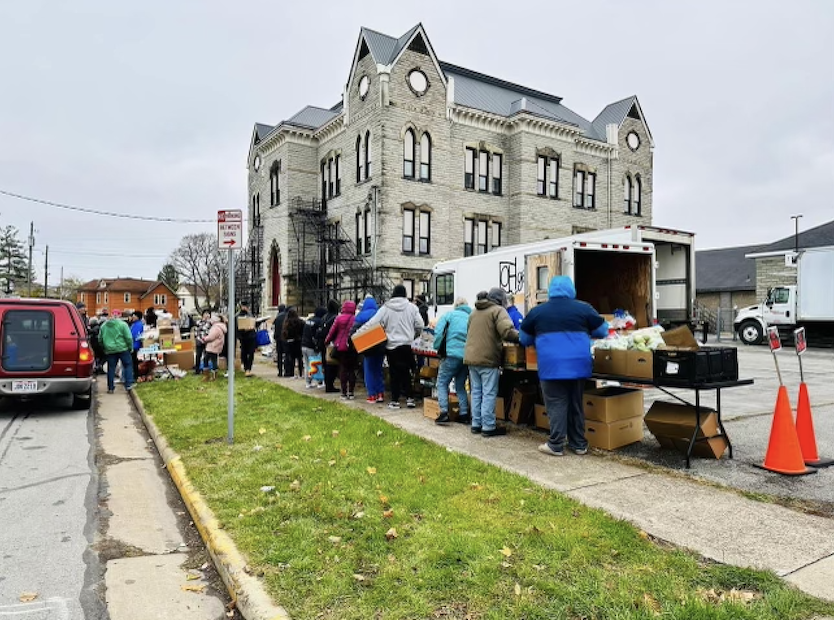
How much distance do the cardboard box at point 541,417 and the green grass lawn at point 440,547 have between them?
5.82 ft

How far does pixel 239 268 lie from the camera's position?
40.0 m

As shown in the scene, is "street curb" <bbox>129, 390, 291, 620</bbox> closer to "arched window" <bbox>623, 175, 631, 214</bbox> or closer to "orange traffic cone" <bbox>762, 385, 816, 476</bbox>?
"orange traffic cone" <bbox>762, 385, 816, 476</bbox>

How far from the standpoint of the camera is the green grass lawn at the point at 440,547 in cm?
330

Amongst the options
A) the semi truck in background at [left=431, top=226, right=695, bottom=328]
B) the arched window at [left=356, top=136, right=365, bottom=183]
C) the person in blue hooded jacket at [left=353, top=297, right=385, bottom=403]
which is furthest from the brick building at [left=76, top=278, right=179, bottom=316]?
the person in blue hooded jacket at [left=353, top=297, right=385, bottom=403]

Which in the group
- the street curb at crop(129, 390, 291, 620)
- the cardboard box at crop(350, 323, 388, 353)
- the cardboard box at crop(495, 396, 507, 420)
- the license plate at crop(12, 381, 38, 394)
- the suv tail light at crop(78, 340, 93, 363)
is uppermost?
the cardboard box at crop(350, 323, 388, 353)

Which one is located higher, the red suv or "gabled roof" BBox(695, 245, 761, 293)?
"gabled roof" BBox(695, 245, 761, 293)

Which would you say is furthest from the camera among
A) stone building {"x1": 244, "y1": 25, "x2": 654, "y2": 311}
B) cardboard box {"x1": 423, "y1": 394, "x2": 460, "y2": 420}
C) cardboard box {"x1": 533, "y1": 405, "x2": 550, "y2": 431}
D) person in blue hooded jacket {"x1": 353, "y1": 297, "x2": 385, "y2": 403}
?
stone building {"x1": 244, "y1": 25, "x2": 654, "y2": 311}

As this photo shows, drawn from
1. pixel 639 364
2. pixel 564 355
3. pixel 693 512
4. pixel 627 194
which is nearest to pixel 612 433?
pixel 639 364

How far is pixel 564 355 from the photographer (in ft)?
21.2

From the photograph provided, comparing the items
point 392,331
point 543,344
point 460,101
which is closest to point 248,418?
point 392,331

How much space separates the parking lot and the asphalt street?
17.8ft

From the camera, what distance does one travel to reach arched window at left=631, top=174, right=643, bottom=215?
38.0m

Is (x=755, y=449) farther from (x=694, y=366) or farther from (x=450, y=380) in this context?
(x=450, y=380)

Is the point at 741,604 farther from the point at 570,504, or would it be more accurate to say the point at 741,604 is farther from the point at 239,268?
the point at 239,268
